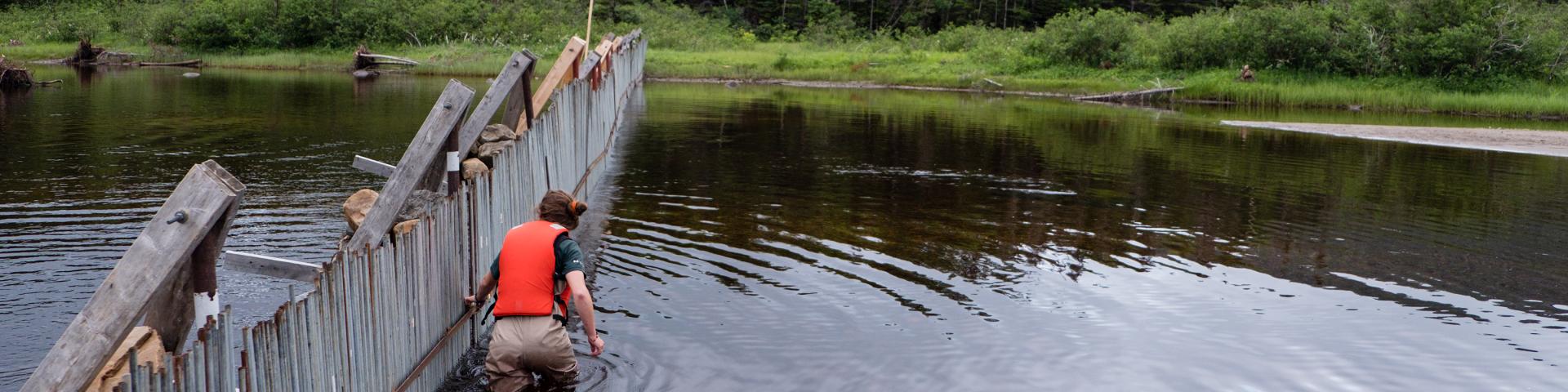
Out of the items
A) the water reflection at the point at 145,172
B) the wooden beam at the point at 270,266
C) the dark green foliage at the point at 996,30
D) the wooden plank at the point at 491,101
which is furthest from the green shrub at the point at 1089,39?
the wooden beam at the point at 270,266

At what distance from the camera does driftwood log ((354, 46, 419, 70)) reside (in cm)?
4709

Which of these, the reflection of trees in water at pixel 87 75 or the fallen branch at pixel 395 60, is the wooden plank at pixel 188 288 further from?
the fallen branch at pixel 395 60

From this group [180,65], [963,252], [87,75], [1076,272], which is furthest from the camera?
[180,65]

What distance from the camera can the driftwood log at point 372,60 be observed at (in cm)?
4709

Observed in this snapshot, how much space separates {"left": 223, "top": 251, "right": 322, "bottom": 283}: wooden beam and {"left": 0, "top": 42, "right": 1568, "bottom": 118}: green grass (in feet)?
126

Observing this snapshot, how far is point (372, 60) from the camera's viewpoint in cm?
4788

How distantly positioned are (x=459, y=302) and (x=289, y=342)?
8.41 feet

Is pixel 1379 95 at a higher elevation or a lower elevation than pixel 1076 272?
higher

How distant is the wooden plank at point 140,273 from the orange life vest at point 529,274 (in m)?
2.23

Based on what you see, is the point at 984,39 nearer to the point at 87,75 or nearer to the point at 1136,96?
the point at 1136,96

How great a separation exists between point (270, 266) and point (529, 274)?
127cm

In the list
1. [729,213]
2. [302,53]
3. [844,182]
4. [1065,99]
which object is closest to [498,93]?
[729,213]

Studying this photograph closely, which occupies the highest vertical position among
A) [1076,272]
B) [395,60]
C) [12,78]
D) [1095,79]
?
[395,60]

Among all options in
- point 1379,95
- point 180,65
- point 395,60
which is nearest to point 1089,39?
point 1379,95
